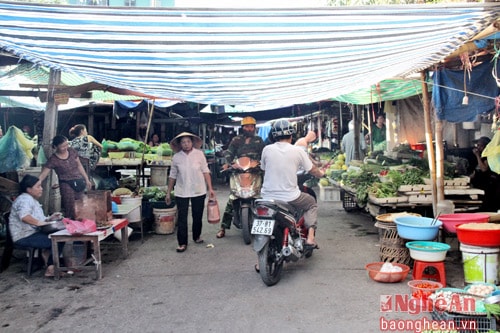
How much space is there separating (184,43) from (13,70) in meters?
6.38

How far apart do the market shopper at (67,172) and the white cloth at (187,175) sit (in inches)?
64.7

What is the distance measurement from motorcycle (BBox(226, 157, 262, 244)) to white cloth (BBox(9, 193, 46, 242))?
3.22 meters

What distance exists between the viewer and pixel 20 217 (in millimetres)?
5906

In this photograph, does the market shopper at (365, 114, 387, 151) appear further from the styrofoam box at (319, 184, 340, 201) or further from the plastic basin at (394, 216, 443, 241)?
the plastic basin at (394, 216, 443, 241)

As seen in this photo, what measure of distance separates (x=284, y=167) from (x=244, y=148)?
254 centimetres

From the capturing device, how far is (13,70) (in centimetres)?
872

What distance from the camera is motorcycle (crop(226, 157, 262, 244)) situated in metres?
7.50

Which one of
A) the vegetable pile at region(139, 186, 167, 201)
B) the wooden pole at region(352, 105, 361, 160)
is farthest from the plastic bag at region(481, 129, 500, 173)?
the wooden pole at region(352, 105, 361, 160)

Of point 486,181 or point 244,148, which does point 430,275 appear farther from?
point 244,148

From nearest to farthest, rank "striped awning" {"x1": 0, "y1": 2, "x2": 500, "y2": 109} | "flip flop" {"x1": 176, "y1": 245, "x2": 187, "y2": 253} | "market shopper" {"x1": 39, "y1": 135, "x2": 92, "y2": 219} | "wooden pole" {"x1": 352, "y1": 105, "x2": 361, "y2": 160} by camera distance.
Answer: "striped awning" {"x1": 0, "y1": 2, "x2": 500, "y2": 109}, "market shopper" {"x1": 39, "y1": 135, "x2": 92, "y2": 219}, "flip flop" {"x1": 176, "y1": 245, "x2": 187, "y2": 253}, "wooden pole" {"x1": 352, "y1": 105, "x2": 361, "y2": 160}

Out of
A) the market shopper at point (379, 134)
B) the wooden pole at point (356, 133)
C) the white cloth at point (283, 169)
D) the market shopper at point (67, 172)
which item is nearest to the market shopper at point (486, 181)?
the white cloth at point (283, 169)

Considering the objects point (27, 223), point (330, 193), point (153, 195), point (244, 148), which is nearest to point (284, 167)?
point (244, 148)

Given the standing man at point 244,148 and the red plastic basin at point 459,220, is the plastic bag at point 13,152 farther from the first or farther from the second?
the red plastic basin at point 459,220

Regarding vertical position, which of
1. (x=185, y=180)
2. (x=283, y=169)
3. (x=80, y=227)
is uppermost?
(x=283, y=169)
